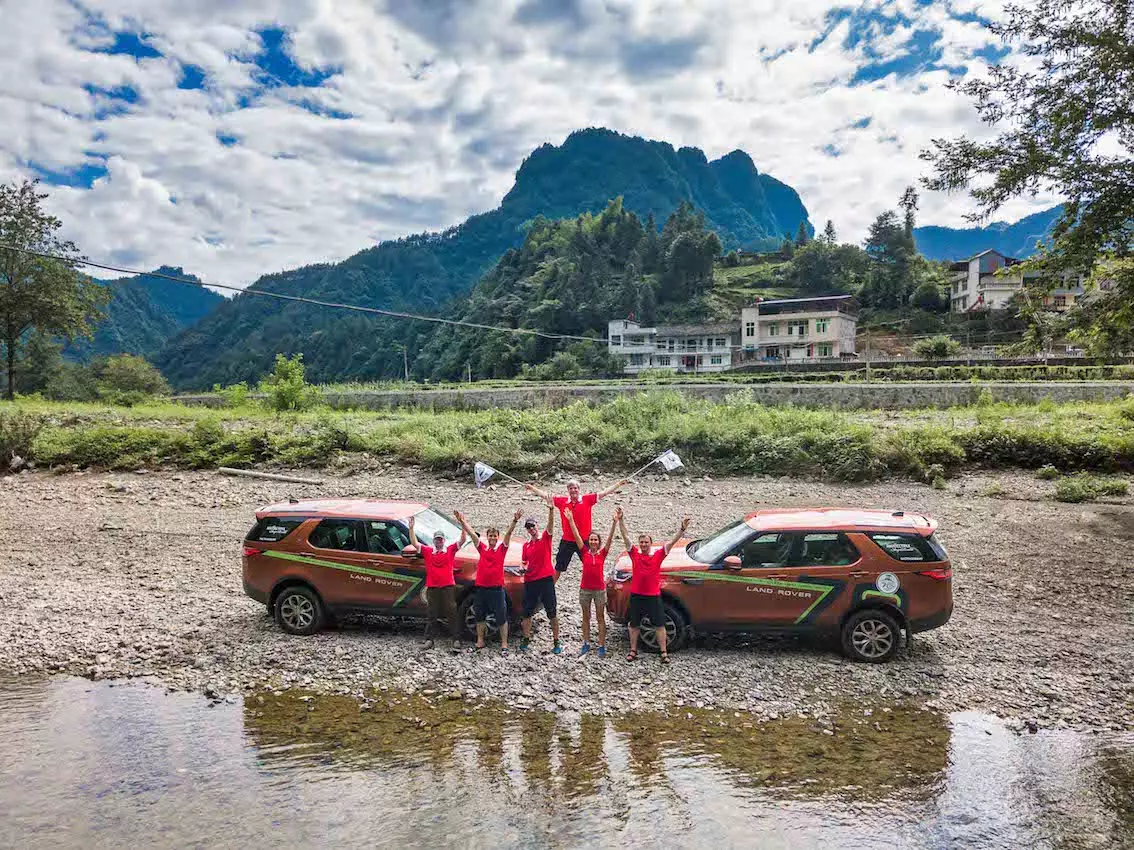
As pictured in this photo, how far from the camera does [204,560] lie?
46.0ft

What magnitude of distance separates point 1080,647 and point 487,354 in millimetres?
90610

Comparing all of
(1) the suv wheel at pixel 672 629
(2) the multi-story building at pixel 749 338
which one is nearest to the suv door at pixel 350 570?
(1) the suv wheel at pixel 672 629

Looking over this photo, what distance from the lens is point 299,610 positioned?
10.0 meters

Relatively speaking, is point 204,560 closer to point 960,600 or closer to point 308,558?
point 308,558

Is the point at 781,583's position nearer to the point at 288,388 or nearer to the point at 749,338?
the point at 288,388

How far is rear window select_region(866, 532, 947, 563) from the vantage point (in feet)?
28.8

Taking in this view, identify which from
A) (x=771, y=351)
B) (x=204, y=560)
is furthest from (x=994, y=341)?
(x=204, y=560)

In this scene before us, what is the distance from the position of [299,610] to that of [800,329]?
80938 mm

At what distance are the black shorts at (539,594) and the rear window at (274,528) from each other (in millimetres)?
3405

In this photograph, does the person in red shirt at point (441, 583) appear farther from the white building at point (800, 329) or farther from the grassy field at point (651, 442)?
the white building at point (800, 329)

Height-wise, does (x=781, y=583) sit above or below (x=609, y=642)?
above

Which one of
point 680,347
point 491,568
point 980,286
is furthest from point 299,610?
point 980,286

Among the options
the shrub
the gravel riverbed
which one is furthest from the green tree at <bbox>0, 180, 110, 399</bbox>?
the gravel riverbed

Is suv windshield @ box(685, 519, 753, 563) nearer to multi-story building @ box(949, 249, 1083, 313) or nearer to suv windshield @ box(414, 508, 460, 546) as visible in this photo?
suv windshield @ box(414, 508, 460, 546)
